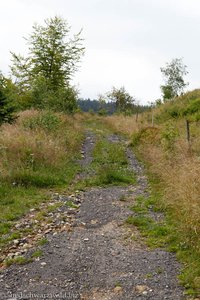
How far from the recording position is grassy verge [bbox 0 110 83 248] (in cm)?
778

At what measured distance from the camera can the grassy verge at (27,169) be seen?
7777 millimetres

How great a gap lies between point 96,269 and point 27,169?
5368 mm

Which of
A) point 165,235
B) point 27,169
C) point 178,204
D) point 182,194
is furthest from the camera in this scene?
point 27,169

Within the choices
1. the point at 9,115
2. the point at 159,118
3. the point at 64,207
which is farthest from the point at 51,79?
the point at 64,207

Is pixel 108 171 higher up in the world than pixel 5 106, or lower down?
lower down

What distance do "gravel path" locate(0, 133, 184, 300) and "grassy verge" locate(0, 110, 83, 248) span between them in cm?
113

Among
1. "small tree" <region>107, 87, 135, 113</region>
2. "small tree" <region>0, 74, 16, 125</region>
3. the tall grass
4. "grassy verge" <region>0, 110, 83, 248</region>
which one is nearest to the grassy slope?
the tall grass

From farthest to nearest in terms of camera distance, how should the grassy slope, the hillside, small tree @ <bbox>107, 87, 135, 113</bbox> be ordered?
small tree @ <bbox>107, 87, 135, 113</bbox>
the grassy slope
the hillside

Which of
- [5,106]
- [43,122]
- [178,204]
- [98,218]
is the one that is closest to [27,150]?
[5,106]

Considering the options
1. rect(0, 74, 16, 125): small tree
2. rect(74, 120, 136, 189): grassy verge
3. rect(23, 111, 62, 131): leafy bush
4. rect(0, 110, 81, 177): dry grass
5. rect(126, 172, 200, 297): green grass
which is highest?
rect(0, 74, 16, 125): small tree

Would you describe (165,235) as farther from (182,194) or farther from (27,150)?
(27,150)

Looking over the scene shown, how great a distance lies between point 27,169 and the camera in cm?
988

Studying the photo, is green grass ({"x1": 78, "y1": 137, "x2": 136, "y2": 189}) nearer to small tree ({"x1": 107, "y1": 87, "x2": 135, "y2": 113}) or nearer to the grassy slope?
the grassy slope

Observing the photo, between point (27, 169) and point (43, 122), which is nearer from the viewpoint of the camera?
point (27, 169)
